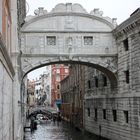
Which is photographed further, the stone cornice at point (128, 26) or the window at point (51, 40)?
the window at point (51, 40)

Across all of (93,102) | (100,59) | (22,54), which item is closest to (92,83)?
(93,102)

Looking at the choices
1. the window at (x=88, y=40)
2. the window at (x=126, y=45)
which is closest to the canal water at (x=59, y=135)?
the window at (x=88, y=40)

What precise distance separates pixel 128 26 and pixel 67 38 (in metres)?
3.66

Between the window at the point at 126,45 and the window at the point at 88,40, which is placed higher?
the window at the point at 88,40

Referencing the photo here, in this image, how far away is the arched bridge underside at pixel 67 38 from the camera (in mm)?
20812

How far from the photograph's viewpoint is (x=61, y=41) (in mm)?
21109

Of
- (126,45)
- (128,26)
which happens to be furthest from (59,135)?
(128,26)

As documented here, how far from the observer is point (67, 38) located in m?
21.0

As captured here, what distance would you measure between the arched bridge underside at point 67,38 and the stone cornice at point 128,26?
75cm

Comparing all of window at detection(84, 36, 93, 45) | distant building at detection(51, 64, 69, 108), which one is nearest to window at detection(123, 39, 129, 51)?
window at detection(84, 36, 93, 45)

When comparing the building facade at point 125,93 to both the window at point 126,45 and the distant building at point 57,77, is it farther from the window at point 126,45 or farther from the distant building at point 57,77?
the distant building at point 57,77

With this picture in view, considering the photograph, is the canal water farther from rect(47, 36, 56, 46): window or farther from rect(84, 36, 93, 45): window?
rect(47, 36, 56, 46): window

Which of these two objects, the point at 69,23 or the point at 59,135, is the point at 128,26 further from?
the point at 59,135

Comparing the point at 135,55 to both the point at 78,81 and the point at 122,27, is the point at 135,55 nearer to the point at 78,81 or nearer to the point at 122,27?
the point at 122,27
